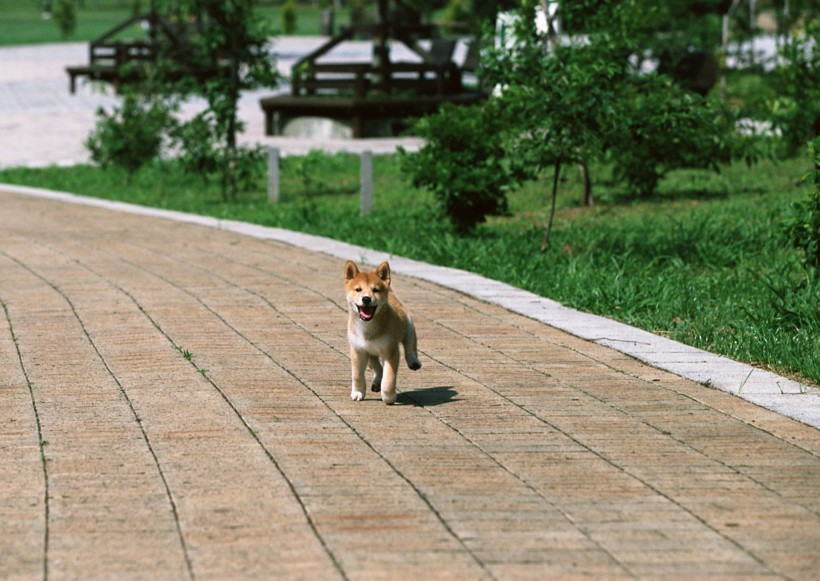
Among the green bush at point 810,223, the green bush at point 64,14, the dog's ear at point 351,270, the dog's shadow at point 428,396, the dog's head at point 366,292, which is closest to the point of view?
the dog's head at point 366,292

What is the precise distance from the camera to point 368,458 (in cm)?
607

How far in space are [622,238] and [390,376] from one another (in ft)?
22.8

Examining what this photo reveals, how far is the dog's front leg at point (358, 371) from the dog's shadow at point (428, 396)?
21cm

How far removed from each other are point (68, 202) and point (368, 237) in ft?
18.7

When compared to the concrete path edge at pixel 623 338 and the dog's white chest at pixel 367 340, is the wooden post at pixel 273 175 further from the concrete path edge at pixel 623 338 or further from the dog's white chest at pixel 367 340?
the dog's white chest at pixel 367 340

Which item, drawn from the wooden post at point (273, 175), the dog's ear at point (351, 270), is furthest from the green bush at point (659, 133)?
the dog's ear at point (351, 270)

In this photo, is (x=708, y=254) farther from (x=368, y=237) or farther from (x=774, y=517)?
(x=774, y=517)

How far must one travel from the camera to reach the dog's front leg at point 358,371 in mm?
7002

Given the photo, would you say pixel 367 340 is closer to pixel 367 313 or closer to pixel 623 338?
pixel 367 313

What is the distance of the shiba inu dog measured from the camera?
6699 mm

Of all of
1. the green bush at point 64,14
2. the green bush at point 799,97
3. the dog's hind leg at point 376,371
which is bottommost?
the dog's hind leg at point 376,371

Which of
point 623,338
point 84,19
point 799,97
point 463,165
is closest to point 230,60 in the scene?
point 463,165

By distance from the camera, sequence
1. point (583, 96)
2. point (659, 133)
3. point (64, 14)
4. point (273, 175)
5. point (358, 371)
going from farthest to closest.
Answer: point (64, 14) → point (273, 175) → point (659, 133) → point (583, 96) → point (358, 371)

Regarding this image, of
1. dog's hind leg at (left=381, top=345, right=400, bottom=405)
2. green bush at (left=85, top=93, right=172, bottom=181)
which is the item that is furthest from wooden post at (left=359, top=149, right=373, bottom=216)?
dog's hind leg at (left=381, top=345, right=400, bottom=405)
